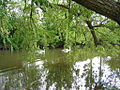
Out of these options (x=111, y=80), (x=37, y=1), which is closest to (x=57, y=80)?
(x=111, y=80)

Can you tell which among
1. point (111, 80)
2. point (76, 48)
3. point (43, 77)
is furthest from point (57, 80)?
point (111, 80)

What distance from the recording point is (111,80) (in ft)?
18.4

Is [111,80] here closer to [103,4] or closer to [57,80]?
[57,80]

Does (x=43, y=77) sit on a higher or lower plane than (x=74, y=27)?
lower

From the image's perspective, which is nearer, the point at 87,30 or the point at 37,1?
the point at 37,1

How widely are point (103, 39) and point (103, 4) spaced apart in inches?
155

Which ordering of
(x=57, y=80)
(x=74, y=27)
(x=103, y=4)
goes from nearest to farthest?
1. (x=103, y=4)
2. (x=74, y=27)
3. (x=57, y=80)

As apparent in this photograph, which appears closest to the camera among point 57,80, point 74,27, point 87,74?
point 74,27

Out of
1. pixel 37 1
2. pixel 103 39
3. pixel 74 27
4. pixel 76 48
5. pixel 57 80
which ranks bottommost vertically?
pixel 57 80

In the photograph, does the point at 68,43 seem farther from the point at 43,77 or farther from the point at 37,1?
the point at 37,1

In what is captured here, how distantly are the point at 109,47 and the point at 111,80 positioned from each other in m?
1.36

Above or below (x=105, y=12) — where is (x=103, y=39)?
below

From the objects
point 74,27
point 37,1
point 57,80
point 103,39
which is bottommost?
point 57,80

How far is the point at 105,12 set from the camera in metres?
1.37
